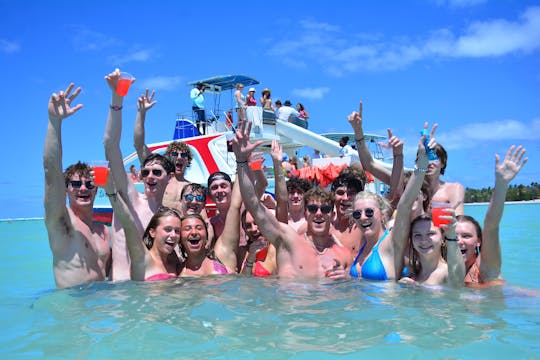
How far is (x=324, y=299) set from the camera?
3705mm

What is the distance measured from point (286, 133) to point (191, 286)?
31.8ft

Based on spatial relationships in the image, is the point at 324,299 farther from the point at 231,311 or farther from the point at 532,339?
the point at 532,339

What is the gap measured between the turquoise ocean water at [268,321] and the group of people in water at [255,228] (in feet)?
0.57

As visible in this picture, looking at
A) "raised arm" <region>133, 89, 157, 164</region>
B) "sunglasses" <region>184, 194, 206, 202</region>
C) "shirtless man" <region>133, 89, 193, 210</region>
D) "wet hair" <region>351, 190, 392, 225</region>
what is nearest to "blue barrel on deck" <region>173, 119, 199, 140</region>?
"shirtless man" <region>133, 89, 193, 210</region>

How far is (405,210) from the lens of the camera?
3721mm

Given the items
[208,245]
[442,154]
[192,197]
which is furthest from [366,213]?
[192,197]

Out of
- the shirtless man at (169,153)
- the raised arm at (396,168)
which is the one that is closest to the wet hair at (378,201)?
the raised arm at (396,168)

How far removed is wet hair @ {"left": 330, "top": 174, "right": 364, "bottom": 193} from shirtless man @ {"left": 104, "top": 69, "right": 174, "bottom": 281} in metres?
1.83

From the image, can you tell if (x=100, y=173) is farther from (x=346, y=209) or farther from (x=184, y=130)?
(x=184, y=130)

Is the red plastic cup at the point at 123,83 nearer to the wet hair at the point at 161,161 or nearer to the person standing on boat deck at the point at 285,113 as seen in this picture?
the wet hair at the point at 161,161

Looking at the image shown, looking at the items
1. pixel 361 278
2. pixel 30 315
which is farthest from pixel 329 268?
A: pixel 30 315

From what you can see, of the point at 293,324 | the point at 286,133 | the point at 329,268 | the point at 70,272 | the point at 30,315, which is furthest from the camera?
the point at 286,133

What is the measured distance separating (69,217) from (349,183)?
2854mm

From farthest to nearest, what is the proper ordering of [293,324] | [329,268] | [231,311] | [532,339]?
1. [329,268]
2. [231,311]
3. [293,324]
4. [532,339]
